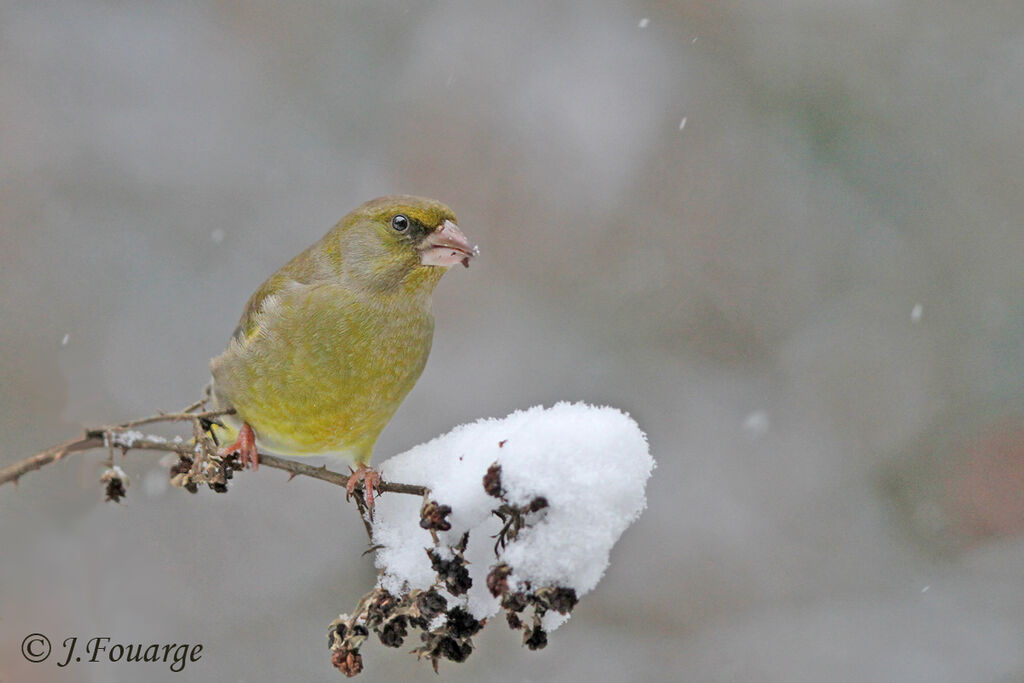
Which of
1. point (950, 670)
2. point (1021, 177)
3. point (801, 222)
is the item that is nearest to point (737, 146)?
point (801, 222)

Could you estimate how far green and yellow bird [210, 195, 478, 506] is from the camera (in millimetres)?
2803

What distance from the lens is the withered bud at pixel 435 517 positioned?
178 centimetres

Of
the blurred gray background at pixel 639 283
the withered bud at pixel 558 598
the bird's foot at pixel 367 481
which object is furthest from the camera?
the blurred gray background at pixel 639 283

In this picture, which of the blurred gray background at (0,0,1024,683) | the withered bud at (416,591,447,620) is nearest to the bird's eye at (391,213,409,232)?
the withered bud at (416,591,447,620)

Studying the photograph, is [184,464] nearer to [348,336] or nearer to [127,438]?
[127,438]

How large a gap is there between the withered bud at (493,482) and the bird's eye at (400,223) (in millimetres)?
1272

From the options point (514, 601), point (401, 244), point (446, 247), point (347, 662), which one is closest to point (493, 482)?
point (514, 601)

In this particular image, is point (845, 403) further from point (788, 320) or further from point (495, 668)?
point (495, 668)

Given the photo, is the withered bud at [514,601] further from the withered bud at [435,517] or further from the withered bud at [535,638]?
the withered bud at [435,517]

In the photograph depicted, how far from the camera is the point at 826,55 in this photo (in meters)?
5.99

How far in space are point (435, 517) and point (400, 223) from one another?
50.8 inches

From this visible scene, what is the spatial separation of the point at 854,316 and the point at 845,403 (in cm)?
57

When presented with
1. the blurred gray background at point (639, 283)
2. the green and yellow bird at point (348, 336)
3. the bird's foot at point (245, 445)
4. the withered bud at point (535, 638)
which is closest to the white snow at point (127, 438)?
the withered bud at point (535, 638)

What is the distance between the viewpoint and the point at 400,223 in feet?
9.33
